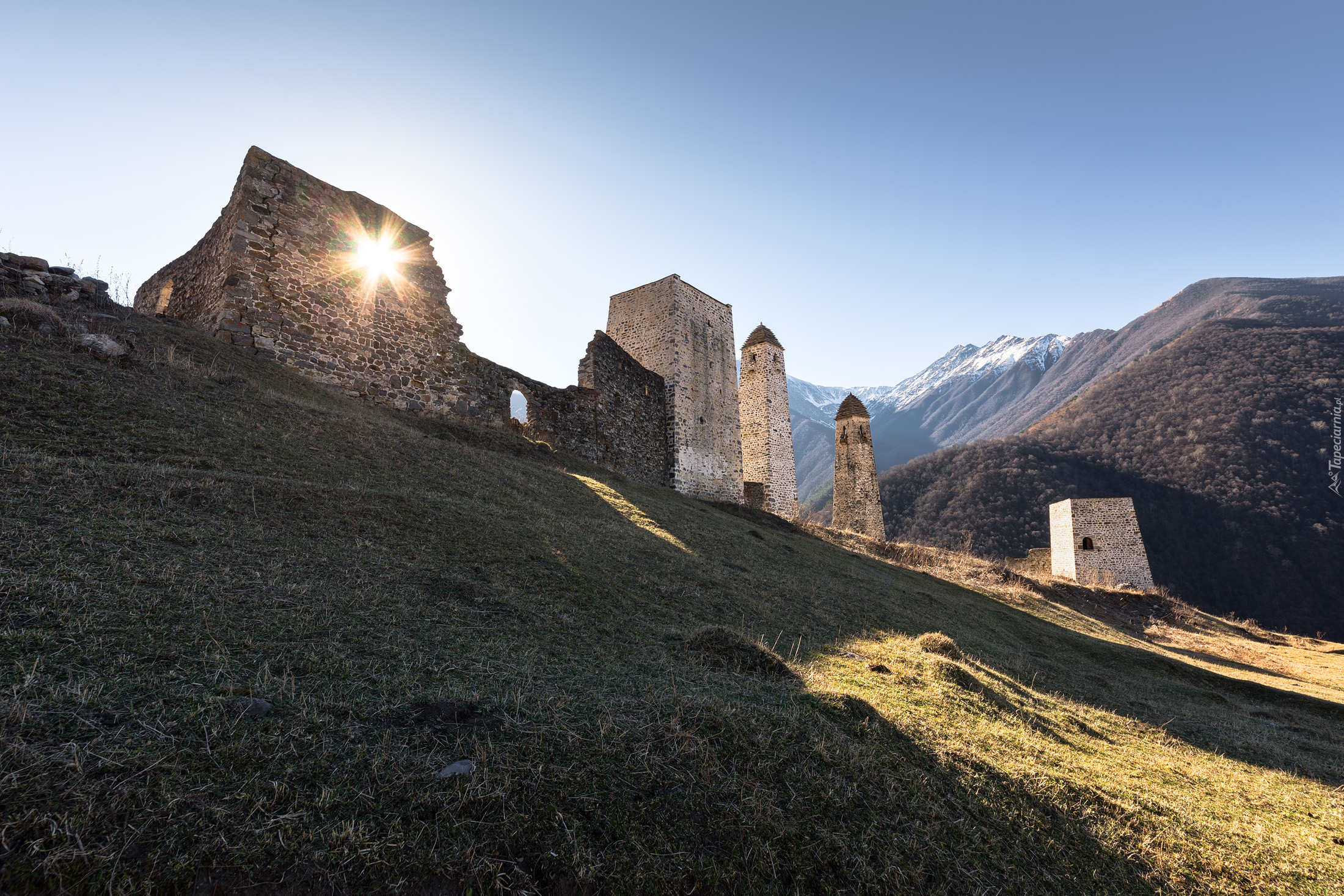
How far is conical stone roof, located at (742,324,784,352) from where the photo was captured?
95.9 feet

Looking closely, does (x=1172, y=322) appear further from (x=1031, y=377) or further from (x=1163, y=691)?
(x=1163, y=691)

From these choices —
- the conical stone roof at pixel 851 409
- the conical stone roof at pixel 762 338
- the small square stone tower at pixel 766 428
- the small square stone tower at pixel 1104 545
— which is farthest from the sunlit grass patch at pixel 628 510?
the small square stone tower at pixel 1104 545

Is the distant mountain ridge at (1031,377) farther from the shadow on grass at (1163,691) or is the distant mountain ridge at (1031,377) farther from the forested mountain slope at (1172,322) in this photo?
the shadow on grass at (1163,691)

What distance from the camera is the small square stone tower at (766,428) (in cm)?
A: 2711

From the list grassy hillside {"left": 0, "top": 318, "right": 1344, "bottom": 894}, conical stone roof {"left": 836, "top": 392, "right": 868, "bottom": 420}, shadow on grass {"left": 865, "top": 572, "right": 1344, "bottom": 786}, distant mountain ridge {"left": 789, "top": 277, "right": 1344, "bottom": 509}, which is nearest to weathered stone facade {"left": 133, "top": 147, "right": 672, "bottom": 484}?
grassy hillside {"left": 0, "top": 318, "right": 1344, "bottom": 894}

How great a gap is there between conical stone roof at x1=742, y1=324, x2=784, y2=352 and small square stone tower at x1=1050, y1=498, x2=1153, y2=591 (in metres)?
17.8

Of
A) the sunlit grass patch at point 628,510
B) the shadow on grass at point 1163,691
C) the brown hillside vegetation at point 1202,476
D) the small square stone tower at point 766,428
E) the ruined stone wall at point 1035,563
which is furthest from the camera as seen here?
the brown hillside vegetation at point 1202,476

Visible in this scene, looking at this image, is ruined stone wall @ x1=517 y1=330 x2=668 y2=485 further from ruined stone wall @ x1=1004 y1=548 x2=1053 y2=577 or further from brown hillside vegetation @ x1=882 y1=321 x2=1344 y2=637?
brown hillside vegetation @ x1=882 y1=321 x2=1344 y2=637

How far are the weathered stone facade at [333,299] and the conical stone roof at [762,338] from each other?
614 inches

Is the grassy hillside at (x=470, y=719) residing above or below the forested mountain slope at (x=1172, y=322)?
below

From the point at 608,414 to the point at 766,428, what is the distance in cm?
1118

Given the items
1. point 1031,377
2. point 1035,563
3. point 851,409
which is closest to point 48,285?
point 851,409

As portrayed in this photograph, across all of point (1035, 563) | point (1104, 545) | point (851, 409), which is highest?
point (851, 409)

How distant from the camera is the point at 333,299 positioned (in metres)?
11.8
